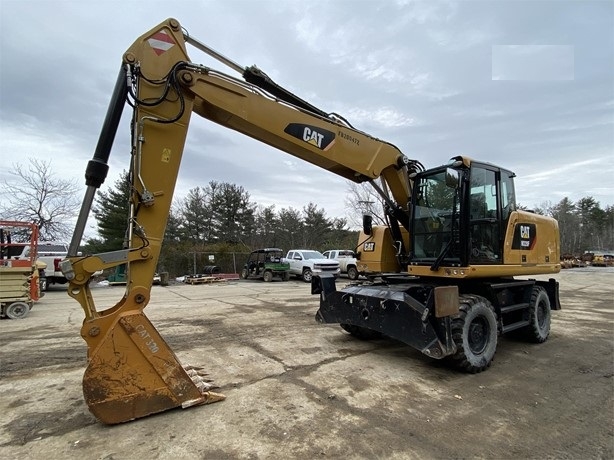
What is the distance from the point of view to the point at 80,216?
3408 mm

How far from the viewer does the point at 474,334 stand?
504cm

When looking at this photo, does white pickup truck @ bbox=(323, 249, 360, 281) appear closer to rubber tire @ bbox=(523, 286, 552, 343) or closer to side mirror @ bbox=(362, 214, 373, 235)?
rubber tire @ bbox=(523, 286, 552, 343)

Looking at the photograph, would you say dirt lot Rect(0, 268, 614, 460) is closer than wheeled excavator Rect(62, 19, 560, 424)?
Yes

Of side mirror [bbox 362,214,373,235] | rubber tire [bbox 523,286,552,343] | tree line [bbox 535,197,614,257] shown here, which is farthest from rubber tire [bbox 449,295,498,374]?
tree line [bbox 535,197,614,257]

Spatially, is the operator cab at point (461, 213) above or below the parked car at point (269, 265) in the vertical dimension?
above

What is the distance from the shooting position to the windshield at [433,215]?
5293 mm

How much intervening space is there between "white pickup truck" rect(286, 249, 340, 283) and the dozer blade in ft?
54.2

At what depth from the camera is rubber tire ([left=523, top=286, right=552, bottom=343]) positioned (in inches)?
250

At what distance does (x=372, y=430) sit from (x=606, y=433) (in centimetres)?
210

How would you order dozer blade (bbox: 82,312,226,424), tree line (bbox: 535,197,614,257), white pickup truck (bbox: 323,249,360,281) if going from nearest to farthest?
dozer blade (bbox: 82,312,226,424)
white pickup truck (bbox: 323,249,360,281)
tree line (bbox: 535,197,614,257)

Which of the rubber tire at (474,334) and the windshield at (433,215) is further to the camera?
the windshield at (433,215)

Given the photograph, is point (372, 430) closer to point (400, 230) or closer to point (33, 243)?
point (400, 230)

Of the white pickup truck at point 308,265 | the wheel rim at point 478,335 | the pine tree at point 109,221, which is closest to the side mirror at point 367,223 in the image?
the wheel rim at point 478,335

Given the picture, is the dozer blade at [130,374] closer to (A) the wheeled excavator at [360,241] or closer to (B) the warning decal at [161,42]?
(A) the wheeled excavator at [360,241]
